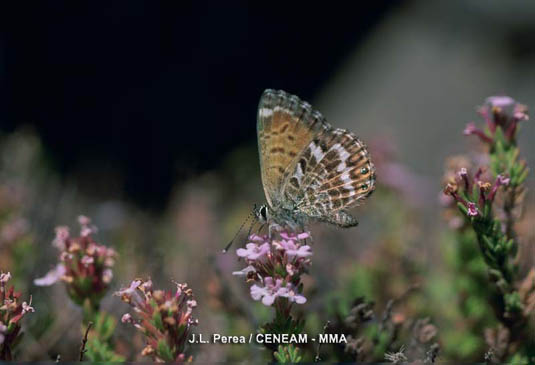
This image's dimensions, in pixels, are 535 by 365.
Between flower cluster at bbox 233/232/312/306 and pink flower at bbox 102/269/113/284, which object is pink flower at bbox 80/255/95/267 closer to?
pink flower at bbox 102/269/113/284

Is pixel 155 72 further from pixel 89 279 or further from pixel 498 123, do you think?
pixel 498 123

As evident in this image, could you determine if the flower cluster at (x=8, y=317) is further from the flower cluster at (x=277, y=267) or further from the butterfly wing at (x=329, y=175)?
the butterfly wing at (x=329, y=175)

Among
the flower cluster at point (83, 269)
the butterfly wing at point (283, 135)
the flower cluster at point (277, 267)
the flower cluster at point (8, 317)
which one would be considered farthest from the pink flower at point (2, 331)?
the butterfly wing at point (283, 135)

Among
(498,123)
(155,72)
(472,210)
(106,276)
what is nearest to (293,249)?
(472,210)

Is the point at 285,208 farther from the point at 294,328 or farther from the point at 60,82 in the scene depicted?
the point at 60,82

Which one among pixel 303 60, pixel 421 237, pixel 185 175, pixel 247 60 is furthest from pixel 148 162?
pixel 421 237
